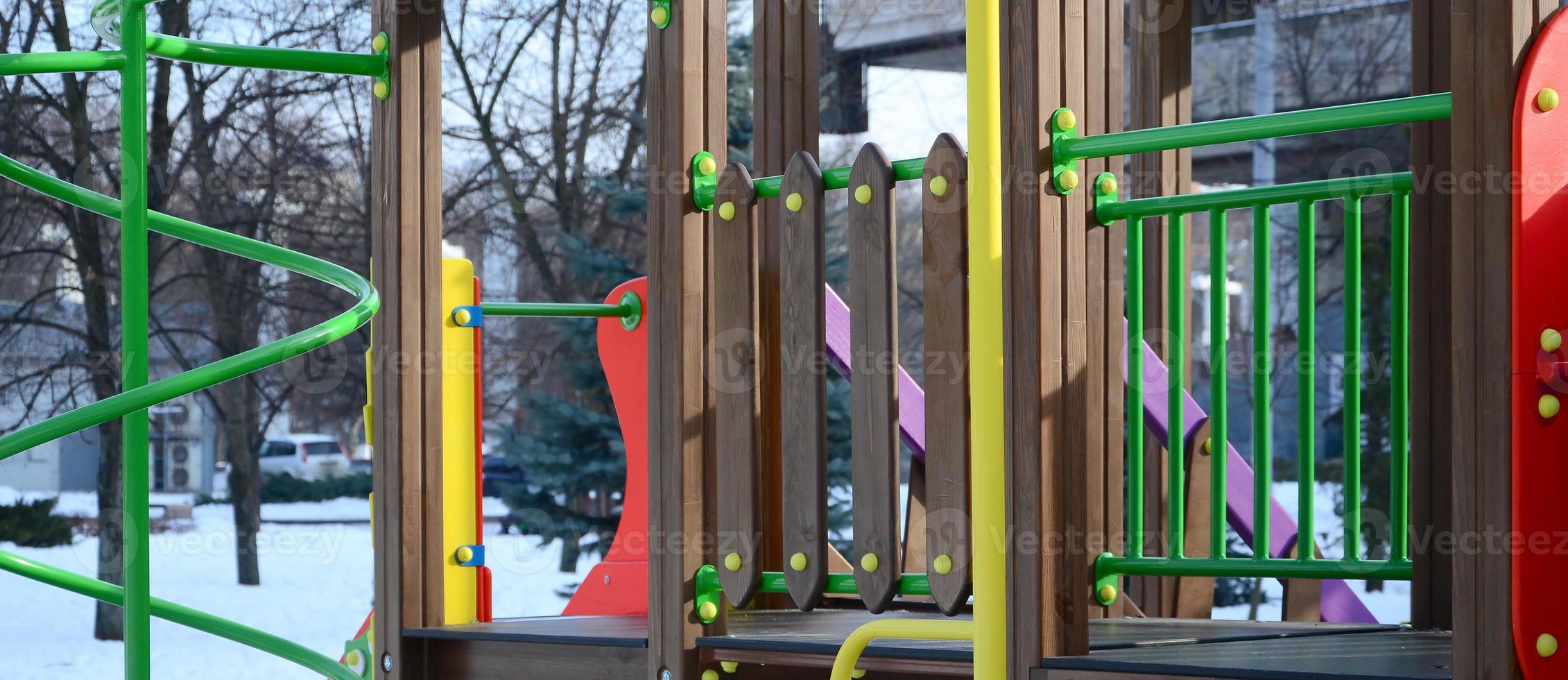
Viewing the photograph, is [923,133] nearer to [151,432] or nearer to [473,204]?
[473,204]

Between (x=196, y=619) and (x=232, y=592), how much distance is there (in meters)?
8.04

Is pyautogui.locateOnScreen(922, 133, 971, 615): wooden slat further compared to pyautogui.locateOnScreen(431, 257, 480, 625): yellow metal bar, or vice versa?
pyautogui.locateOnScreen(431, 257, 480, 625): yellow metal bar

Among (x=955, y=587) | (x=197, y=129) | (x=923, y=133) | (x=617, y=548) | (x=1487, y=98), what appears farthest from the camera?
(x=923, y=133)

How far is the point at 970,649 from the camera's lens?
2.41 m

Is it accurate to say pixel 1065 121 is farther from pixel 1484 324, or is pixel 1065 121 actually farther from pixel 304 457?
pixel 304 457

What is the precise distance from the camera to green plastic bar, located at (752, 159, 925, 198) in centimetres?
238

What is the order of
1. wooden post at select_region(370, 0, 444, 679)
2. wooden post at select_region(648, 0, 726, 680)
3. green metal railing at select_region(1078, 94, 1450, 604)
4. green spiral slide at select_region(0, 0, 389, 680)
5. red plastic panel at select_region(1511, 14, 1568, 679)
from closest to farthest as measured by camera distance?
1. red plastic panel at select_region(1511, 14, 1568, 679)
2. green spiral slide at select_region(0, 0, 389, 680)
3. wooden post at select_region(648, 0, 726, 680)
4. green metal railing at select_region(1078, 94, 1450, 604)
5. wooden post at select_region(370, 0, 444, 679)

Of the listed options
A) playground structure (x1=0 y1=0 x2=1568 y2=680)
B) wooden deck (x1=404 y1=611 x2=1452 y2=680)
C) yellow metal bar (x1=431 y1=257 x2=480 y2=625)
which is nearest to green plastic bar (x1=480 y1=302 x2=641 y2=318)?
playground structure (x1=0 y1=0 x2=1568 y2=680)

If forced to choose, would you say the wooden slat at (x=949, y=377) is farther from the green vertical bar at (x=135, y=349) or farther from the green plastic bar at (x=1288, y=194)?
the green vertical bar at (x=135, y=349)

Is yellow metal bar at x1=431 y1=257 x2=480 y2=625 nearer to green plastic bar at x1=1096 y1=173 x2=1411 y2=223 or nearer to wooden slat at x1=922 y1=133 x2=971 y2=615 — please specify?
wooden slat at x1=922 y1=133 x2=971 y2=615

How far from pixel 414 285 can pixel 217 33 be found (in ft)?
24.2

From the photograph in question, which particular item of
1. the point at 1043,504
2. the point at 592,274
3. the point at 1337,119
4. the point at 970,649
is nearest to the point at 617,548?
the point at 970,649

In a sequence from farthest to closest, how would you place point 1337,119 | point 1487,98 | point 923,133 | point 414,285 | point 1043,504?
point 923,133 → point 414,285 → point 1043,504 → point 1337,119 → point 1487,98

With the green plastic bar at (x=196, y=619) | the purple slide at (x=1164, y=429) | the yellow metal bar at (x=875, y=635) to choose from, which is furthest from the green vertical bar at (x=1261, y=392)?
the green plastic bar at (x=196, y=619)
